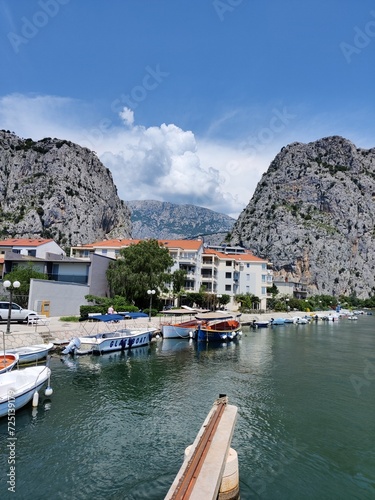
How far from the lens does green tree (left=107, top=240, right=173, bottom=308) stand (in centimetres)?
5297

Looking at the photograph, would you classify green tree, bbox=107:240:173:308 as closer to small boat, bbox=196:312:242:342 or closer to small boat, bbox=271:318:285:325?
small boat, bbox=196:312:242:342

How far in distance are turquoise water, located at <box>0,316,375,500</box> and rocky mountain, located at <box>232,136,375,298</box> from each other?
136664mm

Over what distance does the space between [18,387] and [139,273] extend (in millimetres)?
37968

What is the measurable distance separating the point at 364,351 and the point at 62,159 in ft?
429

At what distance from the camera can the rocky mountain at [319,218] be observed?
159 m

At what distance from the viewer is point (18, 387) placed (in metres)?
15.8

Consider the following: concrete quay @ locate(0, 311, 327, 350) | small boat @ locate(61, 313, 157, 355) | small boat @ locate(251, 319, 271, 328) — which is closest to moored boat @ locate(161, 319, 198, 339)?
concrete quay @ locate(0, 311, 327, 350)

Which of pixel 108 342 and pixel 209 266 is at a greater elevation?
pixel 209 266

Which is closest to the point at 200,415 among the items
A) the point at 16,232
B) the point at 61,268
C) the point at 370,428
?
the point at 370,428

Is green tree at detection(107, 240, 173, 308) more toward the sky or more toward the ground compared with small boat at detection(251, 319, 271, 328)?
more toward the sky

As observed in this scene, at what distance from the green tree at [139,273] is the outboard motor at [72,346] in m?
22.9

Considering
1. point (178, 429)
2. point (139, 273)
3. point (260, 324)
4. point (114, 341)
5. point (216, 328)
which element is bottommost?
point (260, 324)

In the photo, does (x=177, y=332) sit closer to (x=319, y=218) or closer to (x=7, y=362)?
(x=7, y=362)

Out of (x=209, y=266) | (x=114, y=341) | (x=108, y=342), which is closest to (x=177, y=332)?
(x=114, y=341)
